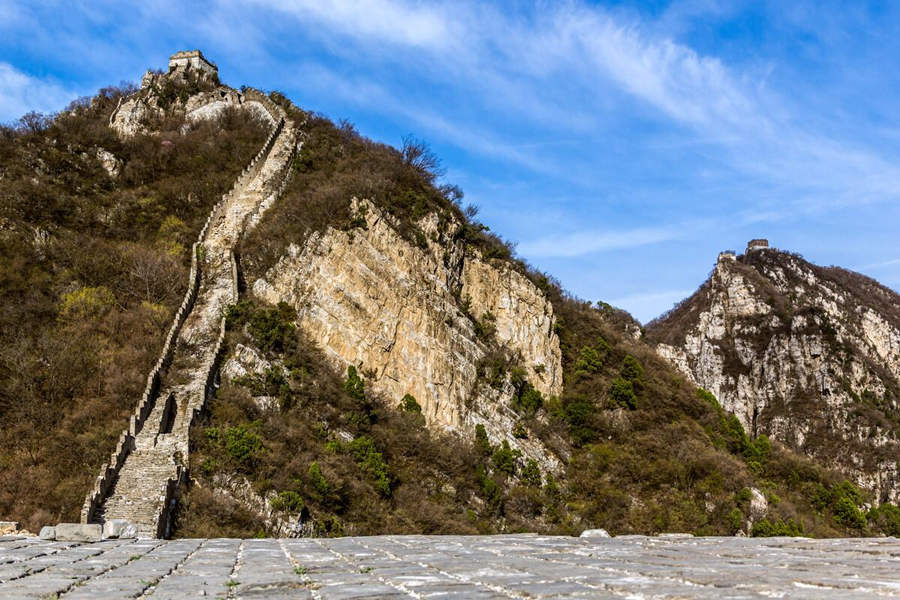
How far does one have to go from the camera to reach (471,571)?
23.1 ft

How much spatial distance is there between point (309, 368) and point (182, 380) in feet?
22.0

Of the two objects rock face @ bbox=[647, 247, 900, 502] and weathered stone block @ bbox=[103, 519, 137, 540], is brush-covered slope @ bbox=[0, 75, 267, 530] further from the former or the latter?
rock face @ bbox=[647, 247, 900, 502]

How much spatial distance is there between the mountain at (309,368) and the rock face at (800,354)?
133ft

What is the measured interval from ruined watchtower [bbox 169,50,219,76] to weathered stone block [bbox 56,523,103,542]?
231ft

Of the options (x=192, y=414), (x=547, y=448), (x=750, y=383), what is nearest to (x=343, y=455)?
(x=192, y=414)

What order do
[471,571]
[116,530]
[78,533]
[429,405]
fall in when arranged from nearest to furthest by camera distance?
[471,571] < [78,533] < [116,530] < [429,405]

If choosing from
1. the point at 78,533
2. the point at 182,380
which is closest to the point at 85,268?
the point at 182,380

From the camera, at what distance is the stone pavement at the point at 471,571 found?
5.33 meters

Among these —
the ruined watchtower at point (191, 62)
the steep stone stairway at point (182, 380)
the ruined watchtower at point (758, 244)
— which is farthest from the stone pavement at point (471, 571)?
the ruined watchtower at point (758, 244)

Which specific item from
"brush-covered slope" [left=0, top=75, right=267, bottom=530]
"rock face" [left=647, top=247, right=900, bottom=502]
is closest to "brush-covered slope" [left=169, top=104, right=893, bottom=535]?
"brush-covered slope" [left=0, top=75, right=267, bottom=530]

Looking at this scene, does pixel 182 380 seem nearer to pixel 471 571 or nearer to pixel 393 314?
pixel 393 314

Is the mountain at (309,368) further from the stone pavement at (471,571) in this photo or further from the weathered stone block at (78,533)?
the stone pavement at (471,571)

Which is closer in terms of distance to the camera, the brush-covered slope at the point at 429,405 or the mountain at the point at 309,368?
the mountain at the point at 309,368

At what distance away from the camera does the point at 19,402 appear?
29.5 metres
